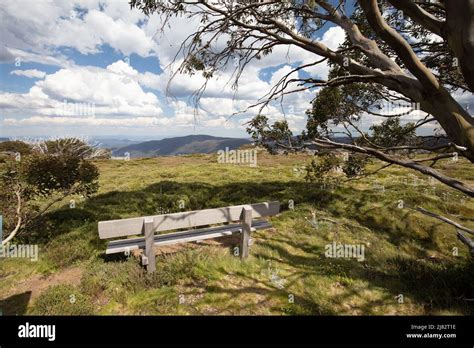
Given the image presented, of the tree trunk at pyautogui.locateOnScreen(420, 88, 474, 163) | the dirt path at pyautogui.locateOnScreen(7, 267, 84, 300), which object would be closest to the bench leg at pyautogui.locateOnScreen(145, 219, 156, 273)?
the dirt path at pyautogui.locateOnScreen(7, 267, 84, 300)

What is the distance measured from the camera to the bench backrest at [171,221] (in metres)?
5.18

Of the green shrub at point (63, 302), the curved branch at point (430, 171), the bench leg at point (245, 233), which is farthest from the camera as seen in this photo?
the bench leg at point (245, 233)

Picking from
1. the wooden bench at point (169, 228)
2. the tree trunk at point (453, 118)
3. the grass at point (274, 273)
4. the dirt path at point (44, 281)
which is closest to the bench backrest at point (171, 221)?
the wooden bench at point (169, 228)

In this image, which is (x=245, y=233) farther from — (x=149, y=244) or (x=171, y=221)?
(x=149, y=244)

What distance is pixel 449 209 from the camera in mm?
11125

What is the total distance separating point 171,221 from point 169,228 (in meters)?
0.17

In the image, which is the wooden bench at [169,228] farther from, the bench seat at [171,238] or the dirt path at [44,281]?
the dirt path at [44,281]

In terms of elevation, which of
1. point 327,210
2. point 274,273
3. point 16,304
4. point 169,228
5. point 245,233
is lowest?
point 16,304

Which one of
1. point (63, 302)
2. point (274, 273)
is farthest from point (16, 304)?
point (274, 273)

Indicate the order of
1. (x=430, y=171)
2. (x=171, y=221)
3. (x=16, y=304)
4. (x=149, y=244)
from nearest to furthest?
(x=430, y=171) → (x=16, y=304) → (x=149, y=244) → (x=171, y=221)

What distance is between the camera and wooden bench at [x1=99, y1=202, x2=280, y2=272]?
526cm

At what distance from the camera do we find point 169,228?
5.79 metres

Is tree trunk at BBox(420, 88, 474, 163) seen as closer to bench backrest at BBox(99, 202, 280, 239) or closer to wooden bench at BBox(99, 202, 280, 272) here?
wooden bench at BBox(99, 202, 280, 272)
